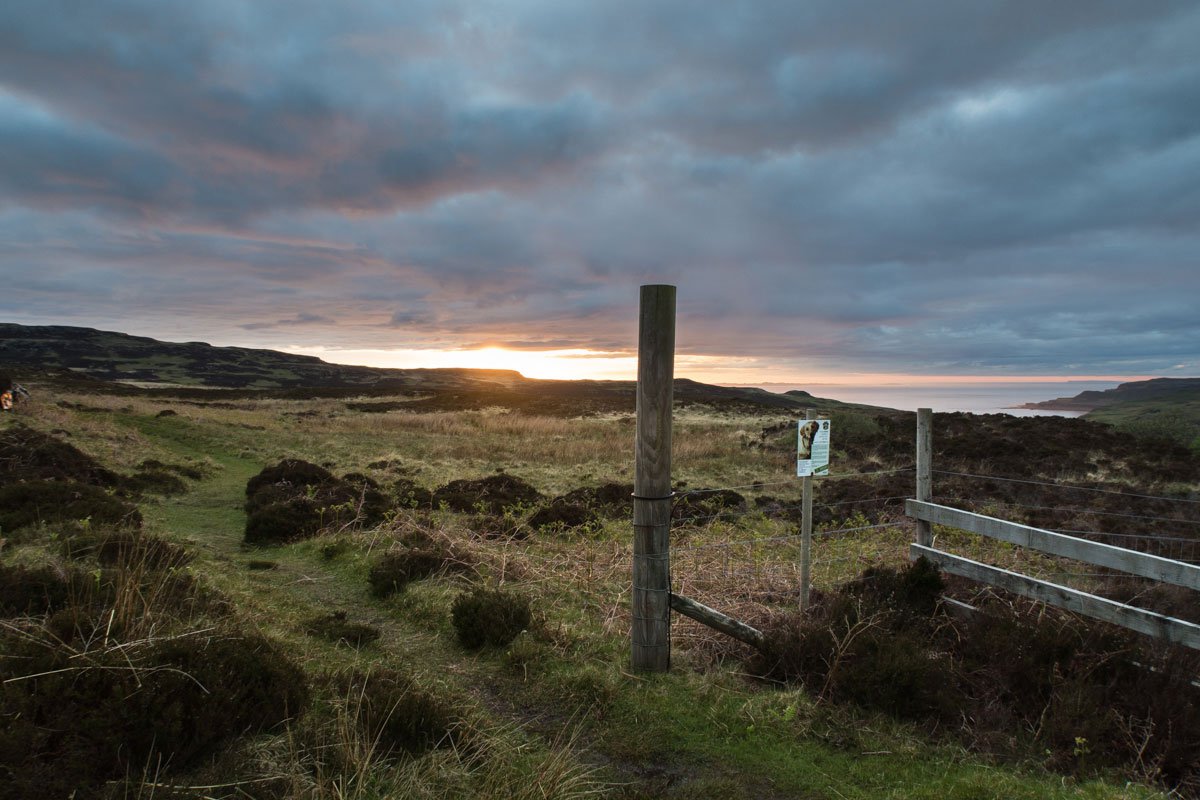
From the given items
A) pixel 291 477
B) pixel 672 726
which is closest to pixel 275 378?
pixel 291 477

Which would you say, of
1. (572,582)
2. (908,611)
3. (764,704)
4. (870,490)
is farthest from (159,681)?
(870,490)

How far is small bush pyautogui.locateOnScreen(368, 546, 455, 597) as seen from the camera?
7.18 m

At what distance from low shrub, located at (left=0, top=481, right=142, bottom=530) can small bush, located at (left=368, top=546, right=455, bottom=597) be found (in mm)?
3847

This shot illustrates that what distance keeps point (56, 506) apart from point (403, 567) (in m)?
5.48

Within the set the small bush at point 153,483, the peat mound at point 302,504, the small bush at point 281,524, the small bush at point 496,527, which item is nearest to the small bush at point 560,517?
the small bush at point 496,527

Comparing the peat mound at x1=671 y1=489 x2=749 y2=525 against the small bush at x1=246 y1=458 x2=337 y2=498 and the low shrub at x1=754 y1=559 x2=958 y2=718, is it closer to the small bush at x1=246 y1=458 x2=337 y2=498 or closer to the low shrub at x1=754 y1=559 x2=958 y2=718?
the low shrub at x1=754 y1=559 x2=958 y2=718

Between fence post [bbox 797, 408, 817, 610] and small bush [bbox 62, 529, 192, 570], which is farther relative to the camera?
small bush [bbox 62, 529, 192, 570]

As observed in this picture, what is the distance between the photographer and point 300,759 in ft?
11.2

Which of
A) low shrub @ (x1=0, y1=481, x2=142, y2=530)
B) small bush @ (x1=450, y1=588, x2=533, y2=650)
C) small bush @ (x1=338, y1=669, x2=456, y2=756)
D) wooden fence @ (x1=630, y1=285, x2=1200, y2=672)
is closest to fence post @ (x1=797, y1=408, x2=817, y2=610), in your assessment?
wooden fence @ (x1=630, y1=285, x2=1200, y2=672)

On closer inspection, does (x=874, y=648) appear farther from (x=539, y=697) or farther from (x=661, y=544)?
(x=539, y=697)

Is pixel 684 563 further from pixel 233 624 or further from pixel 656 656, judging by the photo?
pixel 233 624

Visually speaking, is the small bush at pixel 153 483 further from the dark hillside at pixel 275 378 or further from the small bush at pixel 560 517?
the dark hillside at pixel 275 378

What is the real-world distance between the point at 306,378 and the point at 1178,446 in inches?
4525

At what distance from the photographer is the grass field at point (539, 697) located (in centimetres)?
342
